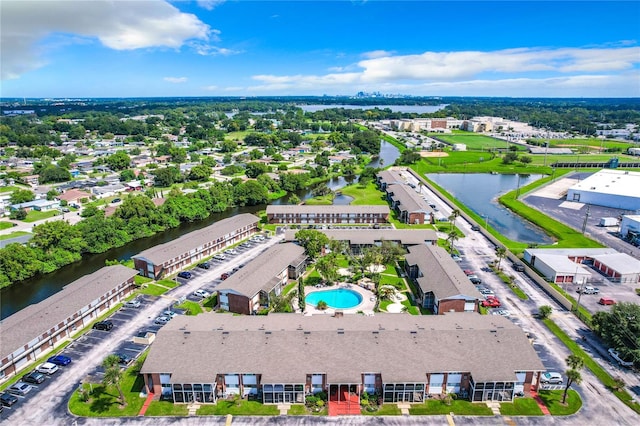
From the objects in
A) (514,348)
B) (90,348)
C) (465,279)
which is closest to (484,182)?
(465,279)

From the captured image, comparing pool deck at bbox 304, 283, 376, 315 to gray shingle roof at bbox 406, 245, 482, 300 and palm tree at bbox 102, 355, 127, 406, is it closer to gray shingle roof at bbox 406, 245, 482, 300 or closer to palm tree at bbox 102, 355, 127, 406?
gray shingle roof at bbox 406, 245, 482, 300

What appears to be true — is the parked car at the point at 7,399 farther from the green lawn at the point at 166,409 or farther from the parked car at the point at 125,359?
the green lawn at the point at 166,409

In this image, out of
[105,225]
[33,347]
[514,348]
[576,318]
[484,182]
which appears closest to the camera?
[514,348]

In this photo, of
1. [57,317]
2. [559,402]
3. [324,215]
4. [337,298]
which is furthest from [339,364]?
[324,215]

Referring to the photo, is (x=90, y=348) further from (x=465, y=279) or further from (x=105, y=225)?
(x=465, y=279)

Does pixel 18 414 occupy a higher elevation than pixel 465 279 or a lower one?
lower

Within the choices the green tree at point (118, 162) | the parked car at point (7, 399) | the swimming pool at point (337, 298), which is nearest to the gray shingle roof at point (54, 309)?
the parked car at point (7, 399)

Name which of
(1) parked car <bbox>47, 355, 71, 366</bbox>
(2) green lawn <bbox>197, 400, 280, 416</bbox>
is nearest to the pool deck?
(2) green lawn <bbox>197, 400, 280, 416</bbox>
